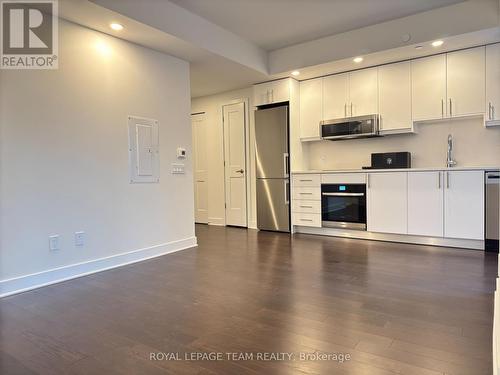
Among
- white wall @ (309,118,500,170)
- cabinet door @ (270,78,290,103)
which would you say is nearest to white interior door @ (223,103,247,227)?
cabinet door @ (270,78,290,103)

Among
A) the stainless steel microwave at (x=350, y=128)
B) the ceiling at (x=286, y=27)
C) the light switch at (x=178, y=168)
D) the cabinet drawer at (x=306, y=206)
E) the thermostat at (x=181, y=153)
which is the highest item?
the ceiling at (x=286, y=27)

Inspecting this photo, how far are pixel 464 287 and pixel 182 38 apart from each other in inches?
138

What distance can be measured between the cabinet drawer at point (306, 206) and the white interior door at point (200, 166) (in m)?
2.04

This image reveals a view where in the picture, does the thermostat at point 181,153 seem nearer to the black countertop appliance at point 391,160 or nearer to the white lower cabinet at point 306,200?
the white lower cabinet at point 306,200

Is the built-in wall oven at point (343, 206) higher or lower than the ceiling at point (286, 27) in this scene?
lower

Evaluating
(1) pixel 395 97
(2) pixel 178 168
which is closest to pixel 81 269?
(2) pixel 178 168

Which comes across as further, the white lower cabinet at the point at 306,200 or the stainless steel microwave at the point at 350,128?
the white lower cabinet at the point at 306,200

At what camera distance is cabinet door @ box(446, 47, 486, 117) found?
12.5 ft

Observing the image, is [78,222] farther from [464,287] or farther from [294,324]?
[464,287]

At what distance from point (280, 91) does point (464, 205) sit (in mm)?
2950

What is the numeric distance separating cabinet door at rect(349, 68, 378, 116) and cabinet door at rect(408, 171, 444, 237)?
1132 millimetres

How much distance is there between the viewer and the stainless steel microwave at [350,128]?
4.47 m

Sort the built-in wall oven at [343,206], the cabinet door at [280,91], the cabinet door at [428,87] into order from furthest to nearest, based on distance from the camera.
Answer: the cabinet door at [280,91] < the built-in wall oven at [343,206] < the cabinet door at [428,87]

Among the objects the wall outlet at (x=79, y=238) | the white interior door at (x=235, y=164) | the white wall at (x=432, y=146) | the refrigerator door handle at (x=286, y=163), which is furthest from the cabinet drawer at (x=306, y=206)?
the wall outlet at (x=79, y=238)
